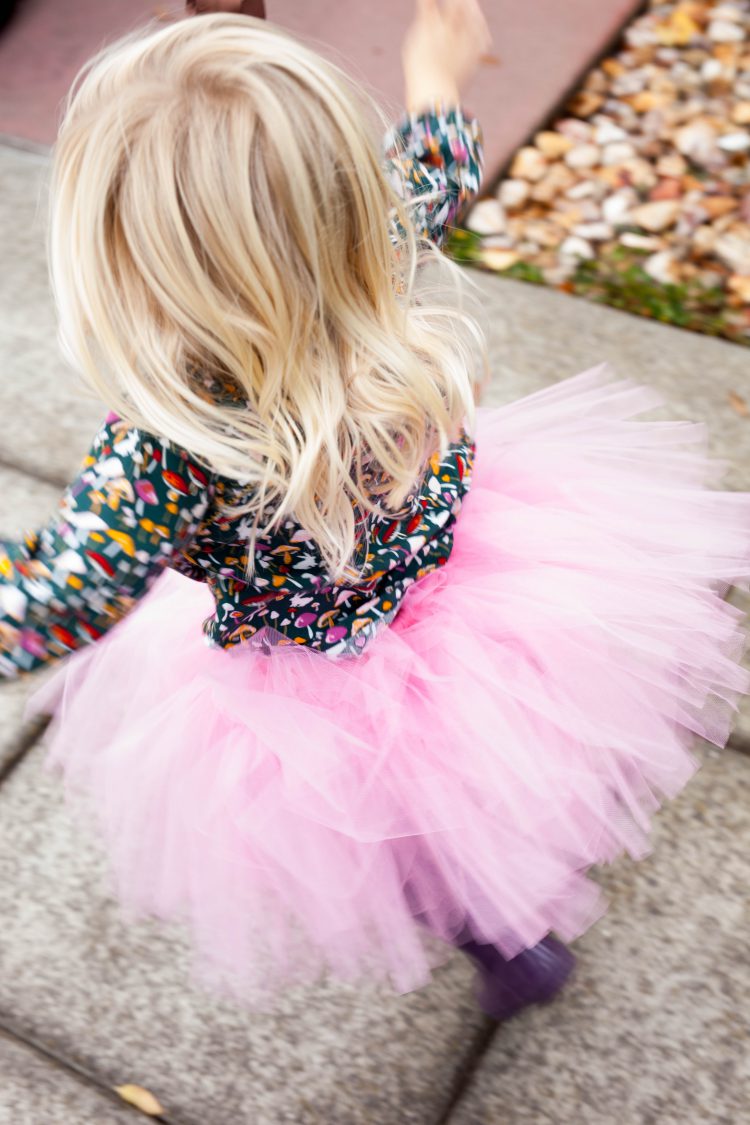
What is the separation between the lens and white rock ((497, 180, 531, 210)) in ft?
11.0

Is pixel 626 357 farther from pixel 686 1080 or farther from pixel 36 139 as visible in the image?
pixel 36 139

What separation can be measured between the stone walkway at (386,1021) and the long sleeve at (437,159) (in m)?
1.16

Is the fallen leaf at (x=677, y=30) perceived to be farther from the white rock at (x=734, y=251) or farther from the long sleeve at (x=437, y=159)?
the long sleeve at (x=437, y=159)

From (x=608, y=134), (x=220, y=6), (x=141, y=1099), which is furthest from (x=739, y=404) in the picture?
(x=141, y=1099)

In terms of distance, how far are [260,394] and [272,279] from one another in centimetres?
14

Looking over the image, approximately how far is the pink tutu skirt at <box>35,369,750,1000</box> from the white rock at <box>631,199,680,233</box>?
73.9 inches

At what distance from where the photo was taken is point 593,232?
10.8ft

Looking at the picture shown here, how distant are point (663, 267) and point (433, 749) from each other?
85.5 inches

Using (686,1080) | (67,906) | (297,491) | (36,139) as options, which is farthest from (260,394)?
(36,139)

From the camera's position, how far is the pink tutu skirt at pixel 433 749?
57.6 inches

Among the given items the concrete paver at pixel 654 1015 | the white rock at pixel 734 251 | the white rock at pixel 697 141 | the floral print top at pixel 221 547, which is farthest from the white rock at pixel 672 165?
the concrete paver at pixel 654 1015

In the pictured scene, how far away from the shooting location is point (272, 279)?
3.74 feet

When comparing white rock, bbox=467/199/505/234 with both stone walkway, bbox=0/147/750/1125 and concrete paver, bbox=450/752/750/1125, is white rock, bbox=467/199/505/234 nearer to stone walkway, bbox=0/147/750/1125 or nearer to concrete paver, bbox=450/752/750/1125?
stone walkway, bbox=0/147/750/1125

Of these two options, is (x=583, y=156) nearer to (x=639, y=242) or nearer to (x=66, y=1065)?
(x=639, y=242)
